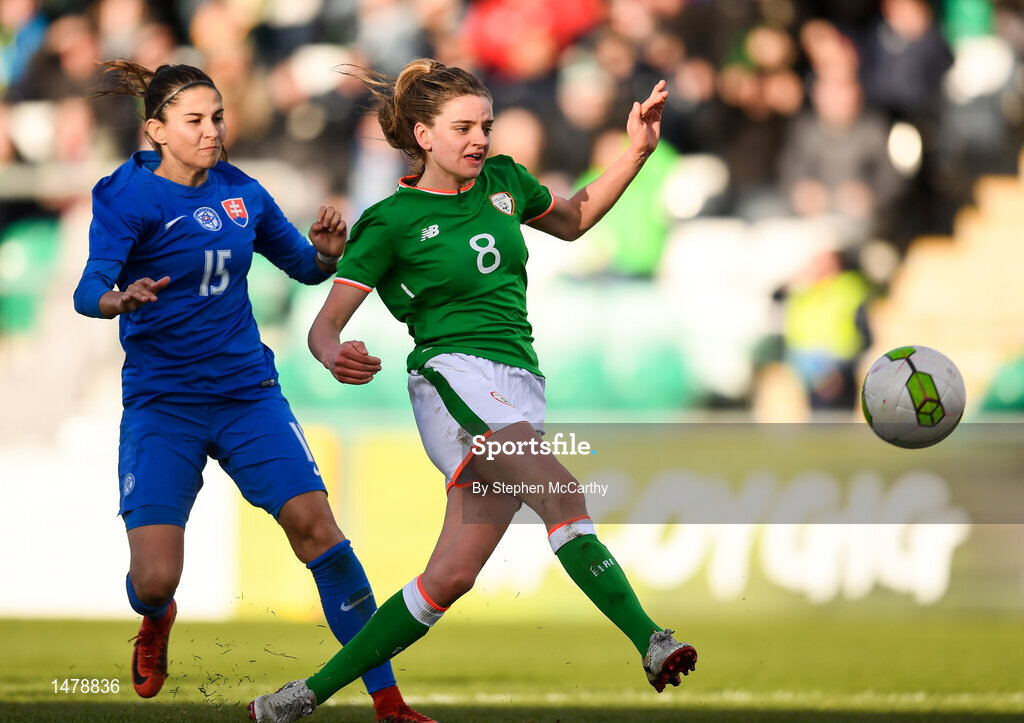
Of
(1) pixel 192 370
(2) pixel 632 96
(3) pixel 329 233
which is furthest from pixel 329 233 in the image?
(2) pixel 632 96

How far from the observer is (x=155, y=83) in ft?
14.5

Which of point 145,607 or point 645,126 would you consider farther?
point 145,607

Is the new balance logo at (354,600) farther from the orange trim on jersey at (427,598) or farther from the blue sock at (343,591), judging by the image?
the orange trim on jersey at (427,598)

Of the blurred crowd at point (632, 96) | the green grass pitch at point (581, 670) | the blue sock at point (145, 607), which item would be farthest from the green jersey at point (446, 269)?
the blurred crowd at point (632, 96)

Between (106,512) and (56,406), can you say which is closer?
(106,512)

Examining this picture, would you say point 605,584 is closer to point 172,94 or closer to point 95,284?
point 95,284

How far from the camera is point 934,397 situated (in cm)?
452

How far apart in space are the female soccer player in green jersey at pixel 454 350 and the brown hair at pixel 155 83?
0.62 m

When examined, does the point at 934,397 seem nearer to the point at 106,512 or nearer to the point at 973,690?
the point at 973,690

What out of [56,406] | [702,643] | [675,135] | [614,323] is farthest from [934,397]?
[56,406]

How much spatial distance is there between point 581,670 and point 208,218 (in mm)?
3067

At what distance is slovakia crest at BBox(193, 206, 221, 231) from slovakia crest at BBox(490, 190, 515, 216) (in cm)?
92

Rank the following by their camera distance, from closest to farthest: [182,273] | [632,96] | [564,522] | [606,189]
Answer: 1. [564,522]
2. [182,273]
3. [606,189]
4. [632,96]

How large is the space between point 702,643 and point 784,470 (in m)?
1.30
